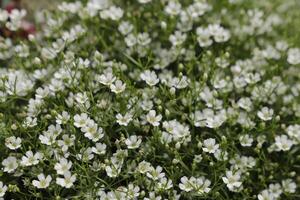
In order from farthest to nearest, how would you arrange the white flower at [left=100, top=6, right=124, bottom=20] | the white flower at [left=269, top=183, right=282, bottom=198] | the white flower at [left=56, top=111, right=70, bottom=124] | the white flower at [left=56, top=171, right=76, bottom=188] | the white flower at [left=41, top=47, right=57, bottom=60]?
1. the white flower at [left=100, top=6, right=124, bottom=20]
2. the white flower at [left=41, top=47, right=57, bottom=60]
3. the white flower at [left=269, top=183, right=282, bottom=198]
4. the white flower at [left=56, top=111, right=70, bottom=124]
5. the white flower at [left=56, top=171, right=76, bottom=188]

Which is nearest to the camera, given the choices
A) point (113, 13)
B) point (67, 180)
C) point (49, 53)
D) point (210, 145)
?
point (67, 180)

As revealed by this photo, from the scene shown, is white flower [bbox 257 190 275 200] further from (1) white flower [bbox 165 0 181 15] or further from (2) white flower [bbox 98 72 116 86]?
(1) white flower [bbox 165 0 181 15]

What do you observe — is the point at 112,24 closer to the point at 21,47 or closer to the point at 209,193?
the point at 21,47

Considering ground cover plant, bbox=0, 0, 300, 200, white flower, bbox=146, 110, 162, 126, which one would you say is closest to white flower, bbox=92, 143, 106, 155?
ground cover plant, bbox=0, 0, 300, 200

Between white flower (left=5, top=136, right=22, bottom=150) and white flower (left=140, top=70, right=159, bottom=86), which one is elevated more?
white flower (left=140, top=70, right=159, bottom=86)

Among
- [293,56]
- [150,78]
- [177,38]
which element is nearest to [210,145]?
[150,78]

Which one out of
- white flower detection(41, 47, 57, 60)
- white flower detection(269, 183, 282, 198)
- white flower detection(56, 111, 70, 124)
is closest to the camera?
white flower detection(56, 111, 70, 124)

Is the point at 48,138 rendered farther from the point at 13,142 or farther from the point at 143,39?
the point at 143,39

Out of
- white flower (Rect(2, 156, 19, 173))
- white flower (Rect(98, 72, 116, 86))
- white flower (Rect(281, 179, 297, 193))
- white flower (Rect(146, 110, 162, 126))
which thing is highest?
white flower (Rect(98, 72, 116, 86))
